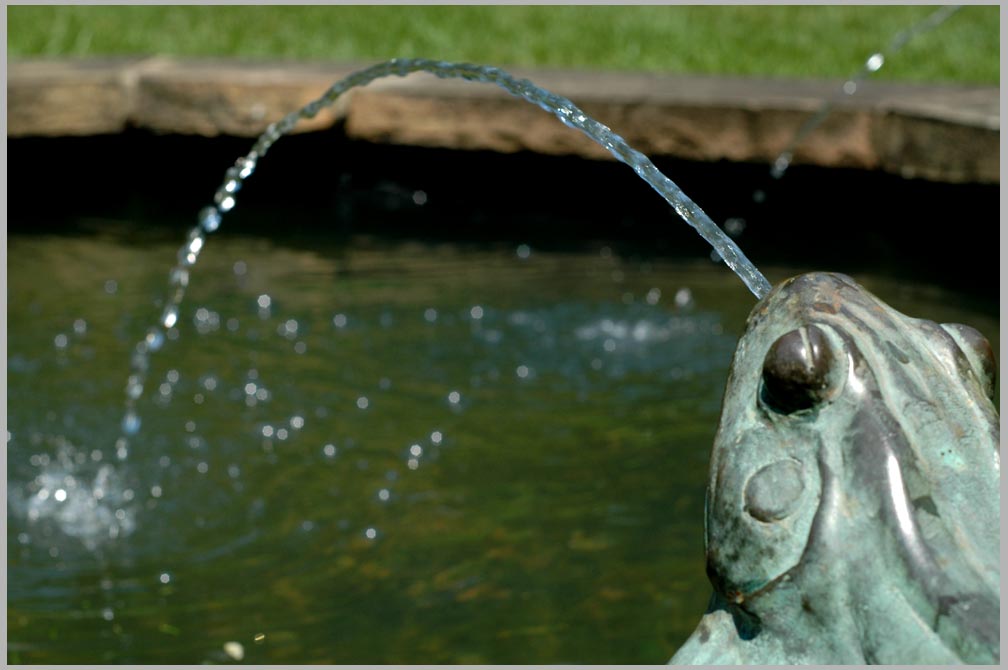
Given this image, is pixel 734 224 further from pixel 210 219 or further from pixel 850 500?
pixel 850 500

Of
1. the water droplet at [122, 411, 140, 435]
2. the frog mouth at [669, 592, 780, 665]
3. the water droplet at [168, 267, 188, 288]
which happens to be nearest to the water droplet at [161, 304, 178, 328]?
the water droplet at [168, 267, 188, 288]

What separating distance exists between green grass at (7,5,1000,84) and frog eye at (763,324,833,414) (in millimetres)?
4096

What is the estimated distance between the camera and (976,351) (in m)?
1.11

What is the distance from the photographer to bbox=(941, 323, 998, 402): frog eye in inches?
43.5

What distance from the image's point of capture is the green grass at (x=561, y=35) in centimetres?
515

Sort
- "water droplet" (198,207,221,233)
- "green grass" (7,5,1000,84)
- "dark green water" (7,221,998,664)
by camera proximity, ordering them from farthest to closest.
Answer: "green grass" (7,5,1000,84) → "water droplet" (198,207,221,233) → "dark green water" (7,221,998,664)

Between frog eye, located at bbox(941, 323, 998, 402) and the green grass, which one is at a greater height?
the green grass

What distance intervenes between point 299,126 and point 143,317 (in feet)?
2.37

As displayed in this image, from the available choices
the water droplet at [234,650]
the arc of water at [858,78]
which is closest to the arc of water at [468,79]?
the water droplet at [234,650]

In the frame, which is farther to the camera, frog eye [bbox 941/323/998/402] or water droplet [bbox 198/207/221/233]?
water droplet [bbox 198/207/221/233]

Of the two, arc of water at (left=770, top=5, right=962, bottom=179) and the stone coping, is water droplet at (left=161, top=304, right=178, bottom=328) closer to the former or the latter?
the stone coping

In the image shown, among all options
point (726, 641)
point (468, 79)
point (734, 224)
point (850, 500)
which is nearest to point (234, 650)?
point (468, 79)

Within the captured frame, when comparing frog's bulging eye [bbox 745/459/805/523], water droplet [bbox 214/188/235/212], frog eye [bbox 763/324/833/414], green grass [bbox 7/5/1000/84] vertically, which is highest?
green grass [bbox 7/5/1000/84]

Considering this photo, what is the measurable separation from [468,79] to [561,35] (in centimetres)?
272
